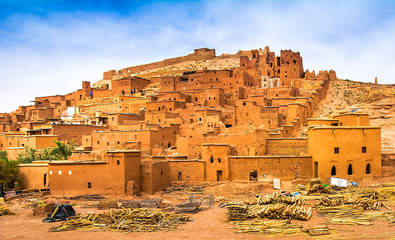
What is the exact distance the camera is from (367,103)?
38656 millimetres

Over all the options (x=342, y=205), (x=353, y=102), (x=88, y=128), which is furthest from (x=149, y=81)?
(x=342, y=205)

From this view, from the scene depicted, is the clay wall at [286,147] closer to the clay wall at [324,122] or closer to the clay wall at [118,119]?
the clay wall at [324,122]

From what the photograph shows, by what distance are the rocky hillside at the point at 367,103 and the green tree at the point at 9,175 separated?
23.9m

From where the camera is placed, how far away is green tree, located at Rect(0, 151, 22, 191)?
24.1m

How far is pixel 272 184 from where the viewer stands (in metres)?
23.0

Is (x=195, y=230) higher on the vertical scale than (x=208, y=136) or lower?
lower

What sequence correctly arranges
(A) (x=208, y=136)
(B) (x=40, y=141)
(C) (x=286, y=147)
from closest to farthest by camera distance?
(C) (x=286, y=147) → (A) (x=208, y=136) → (B) (x=40, y=141)

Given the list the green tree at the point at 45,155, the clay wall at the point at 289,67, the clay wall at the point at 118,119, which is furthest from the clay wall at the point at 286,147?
the clay wall at the point at 289,67

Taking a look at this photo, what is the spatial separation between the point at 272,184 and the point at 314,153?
3519mm

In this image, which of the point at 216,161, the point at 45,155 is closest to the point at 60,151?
the point at 45,155

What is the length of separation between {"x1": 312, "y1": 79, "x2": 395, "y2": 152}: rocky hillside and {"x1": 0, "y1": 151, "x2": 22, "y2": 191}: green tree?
23948 mm

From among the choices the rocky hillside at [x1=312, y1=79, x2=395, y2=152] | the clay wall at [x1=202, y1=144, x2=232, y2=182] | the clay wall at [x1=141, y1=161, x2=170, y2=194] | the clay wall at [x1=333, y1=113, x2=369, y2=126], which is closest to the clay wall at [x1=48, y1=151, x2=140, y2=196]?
the clay wall at [x1=141, y1=161, x2=170, y2=194]

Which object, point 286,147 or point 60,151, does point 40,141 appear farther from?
point 286,147

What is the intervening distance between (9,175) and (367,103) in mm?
32083
